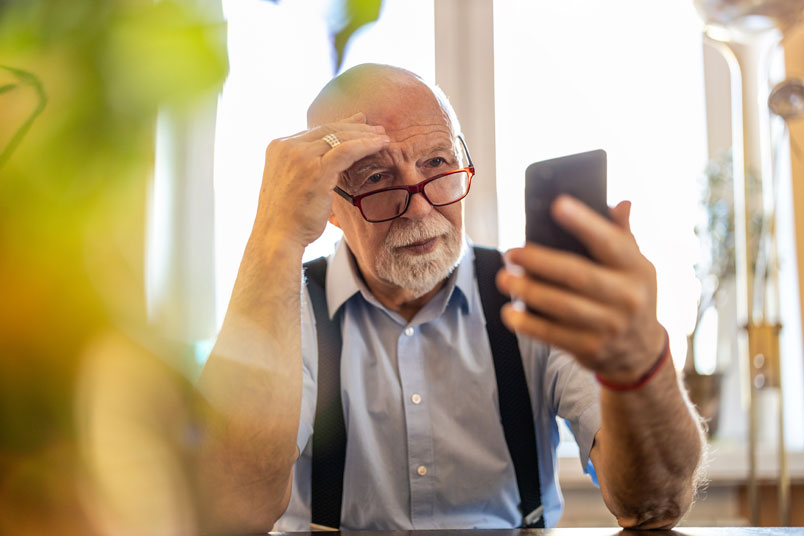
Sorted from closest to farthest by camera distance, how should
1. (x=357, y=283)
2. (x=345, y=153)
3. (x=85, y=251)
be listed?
(x=85, y=251) → (x=345, y=153) → (x=357, y=283)

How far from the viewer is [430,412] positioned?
1.33m

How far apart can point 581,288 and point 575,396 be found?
0.75 metres

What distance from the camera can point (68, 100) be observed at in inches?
5.5

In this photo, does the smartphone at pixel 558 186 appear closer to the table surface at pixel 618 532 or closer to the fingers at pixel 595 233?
the fingers at pixel 595 233

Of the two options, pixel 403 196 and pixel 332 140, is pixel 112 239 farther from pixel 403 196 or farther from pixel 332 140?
pixel 403 196

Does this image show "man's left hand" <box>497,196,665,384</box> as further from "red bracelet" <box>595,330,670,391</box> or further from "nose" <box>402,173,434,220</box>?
"nose" <box>402,173,434,220</box>

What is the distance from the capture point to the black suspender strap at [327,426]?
1.25 meters

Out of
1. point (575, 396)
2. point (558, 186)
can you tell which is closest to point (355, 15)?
point (558, 186)

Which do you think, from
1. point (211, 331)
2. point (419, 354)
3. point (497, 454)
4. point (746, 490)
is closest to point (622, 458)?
point (497, 454)

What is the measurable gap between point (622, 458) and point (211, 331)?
2.71 ft

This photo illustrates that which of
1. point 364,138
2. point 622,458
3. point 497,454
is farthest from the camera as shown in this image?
point 497,454

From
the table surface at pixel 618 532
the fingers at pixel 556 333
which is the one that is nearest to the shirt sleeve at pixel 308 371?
the table surface at pixel 618 532

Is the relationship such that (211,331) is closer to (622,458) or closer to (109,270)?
(109,270)

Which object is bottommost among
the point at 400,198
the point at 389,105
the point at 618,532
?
the point at 618,532
